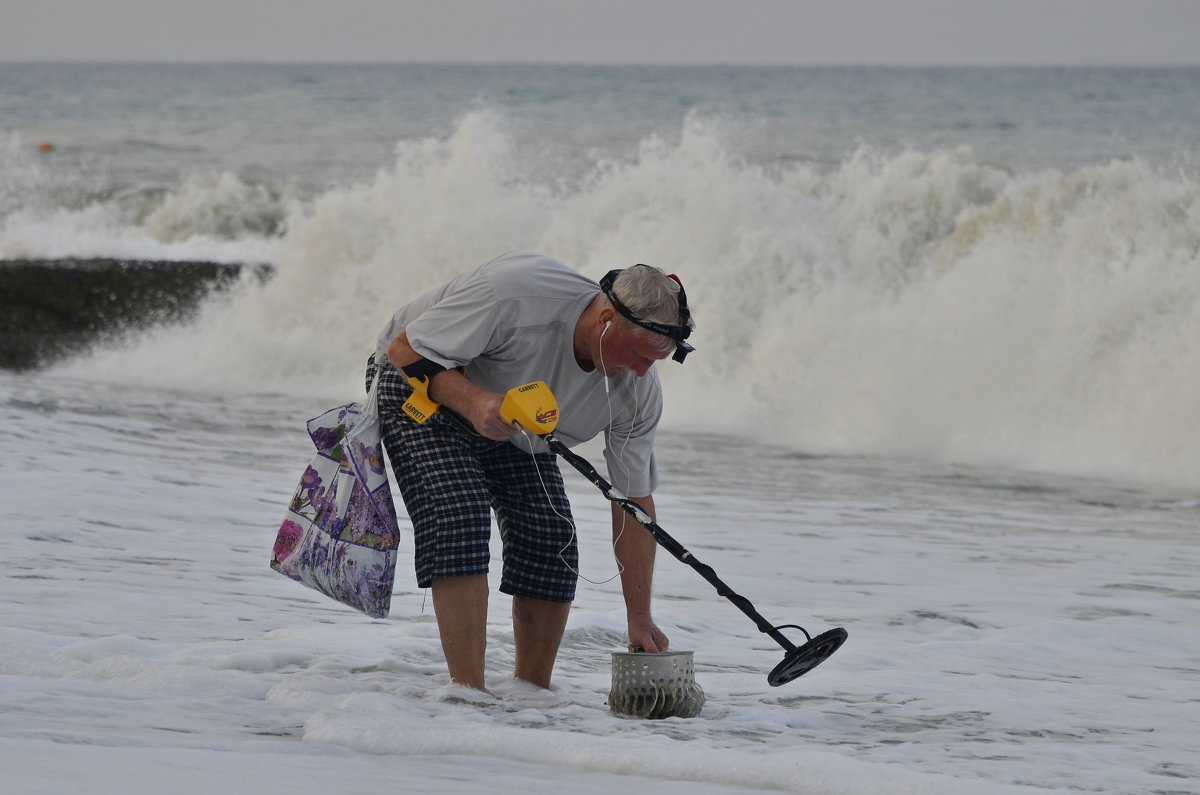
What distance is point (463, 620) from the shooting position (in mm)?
3482

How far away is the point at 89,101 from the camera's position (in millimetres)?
38656

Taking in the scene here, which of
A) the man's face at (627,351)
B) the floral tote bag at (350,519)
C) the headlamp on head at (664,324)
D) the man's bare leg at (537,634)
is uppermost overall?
the headlamp on head at (664,324)

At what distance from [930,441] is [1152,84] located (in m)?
26.1

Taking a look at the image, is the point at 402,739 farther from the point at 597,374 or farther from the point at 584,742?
the point at 597,374

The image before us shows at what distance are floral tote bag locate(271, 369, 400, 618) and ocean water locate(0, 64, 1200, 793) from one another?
0.88 ft

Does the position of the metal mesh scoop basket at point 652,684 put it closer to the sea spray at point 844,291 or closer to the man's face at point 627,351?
the man's face at point 627,351

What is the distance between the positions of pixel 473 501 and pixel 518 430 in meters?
0.24

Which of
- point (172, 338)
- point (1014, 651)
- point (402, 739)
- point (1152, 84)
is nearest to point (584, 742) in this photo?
point (402, 739)

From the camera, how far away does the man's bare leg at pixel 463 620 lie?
3465mm

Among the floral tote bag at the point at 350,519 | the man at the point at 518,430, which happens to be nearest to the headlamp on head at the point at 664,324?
the man at the point at 518,430

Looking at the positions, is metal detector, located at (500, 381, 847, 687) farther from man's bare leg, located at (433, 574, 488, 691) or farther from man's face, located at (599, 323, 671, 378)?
man's bare leg, located at (433, 574, 488, 691)

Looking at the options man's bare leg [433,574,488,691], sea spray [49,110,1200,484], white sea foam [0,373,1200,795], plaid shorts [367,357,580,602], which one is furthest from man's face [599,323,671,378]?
sea spray [49,110,1200,484]

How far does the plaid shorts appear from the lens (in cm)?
344

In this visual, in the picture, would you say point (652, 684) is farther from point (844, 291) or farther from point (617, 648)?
point (844, 291)
